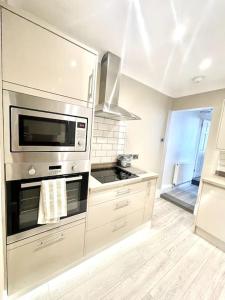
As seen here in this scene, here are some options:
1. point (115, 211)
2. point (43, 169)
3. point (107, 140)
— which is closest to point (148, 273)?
point (115, 211)

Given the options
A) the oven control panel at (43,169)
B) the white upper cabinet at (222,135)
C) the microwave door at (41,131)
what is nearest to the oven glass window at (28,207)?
the oven control panel at (43,169)

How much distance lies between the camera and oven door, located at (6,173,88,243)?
95cm

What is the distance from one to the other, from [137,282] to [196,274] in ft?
2.15

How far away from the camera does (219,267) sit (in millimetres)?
1580

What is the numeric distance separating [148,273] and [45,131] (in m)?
1.70

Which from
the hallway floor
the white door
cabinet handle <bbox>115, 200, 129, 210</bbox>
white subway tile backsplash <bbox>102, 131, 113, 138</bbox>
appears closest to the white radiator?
the hallway floor

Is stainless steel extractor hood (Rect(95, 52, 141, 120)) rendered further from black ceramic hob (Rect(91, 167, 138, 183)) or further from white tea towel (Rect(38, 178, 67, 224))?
white tea towel (Rect(38, 178, 67, 224))

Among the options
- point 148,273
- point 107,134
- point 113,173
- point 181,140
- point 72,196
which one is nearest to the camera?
point 72,196

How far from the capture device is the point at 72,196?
1254 mm

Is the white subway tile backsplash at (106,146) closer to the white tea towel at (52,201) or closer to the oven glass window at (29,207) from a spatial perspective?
the white tea towel at (52,201)

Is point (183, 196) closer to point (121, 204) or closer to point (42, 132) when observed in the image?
point (121, 204)

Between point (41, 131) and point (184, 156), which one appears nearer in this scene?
point (41, 131)

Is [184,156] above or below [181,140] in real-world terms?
below

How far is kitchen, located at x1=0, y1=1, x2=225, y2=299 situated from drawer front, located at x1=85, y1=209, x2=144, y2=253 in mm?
13
